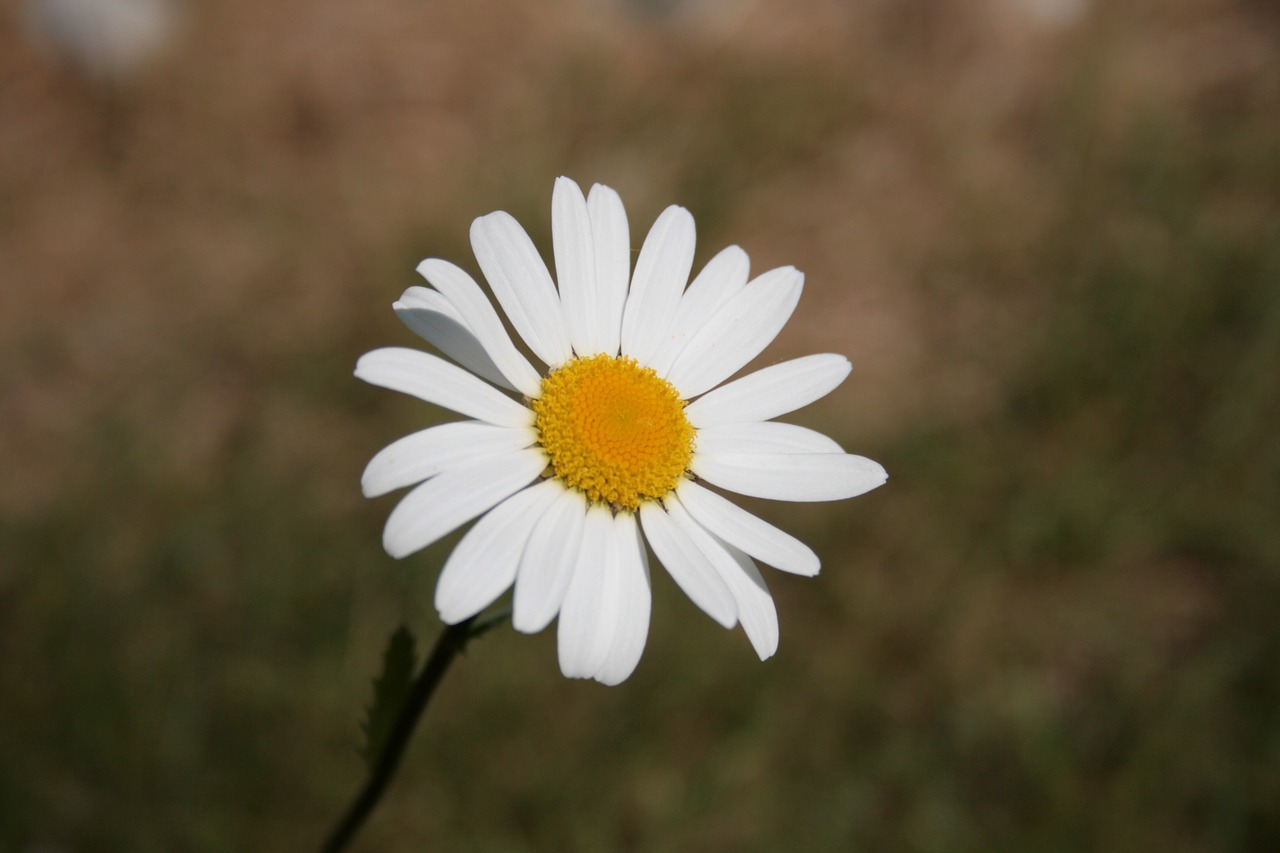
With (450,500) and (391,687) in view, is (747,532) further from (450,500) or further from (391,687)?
(391,687)

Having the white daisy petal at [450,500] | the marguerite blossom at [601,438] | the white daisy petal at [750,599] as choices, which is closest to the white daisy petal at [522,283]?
the marguerite blossom at [601,438]

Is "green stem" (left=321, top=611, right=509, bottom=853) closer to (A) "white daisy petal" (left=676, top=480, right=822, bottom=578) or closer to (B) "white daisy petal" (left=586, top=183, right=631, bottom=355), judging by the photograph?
(A) "white daisy petal" (left=676, top=480, right=822, bottom=578)

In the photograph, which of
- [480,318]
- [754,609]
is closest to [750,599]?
[754,609]

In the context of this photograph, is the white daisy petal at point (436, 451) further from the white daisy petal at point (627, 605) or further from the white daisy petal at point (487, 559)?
the white daisy petal at point (627, 605)

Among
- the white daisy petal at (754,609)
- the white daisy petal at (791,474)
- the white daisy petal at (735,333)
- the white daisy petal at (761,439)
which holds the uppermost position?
the white daisy petal at (735,333)

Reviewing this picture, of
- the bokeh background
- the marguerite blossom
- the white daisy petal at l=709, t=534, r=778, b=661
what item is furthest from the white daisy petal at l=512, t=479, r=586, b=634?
the bokeh background

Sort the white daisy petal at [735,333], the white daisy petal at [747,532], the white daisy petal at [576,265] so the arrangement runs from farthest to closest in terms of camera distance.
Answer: the white daisy petal at [735,333]
the white daisy petal at [576,265]
the white daisy petal at [747,532]

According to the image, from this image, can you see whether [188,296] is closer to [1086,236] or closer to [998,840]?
[998,840]
